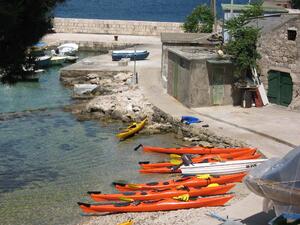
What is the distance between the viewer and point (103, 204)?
18.0 metres

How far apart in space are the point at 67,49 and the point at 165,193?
3737 cm

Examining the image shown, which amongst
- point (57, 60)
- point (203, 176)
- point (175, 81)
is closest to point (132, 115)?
point (175, 81)

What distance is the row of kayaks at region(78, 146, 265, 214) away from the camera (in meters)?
17.2

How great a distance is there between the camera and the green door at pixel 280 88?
2753 centimetres

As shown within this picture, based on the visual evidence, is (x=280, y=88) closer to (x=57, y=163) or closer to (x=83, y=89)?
(x=57, y=163)

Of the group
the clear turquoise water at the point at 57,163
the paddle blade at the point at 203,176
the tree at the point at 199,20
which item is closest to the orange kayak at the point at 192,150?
the clear turquoise water at the point at 57,163

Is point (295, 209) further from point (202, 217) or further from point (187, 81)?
point (187, 81)

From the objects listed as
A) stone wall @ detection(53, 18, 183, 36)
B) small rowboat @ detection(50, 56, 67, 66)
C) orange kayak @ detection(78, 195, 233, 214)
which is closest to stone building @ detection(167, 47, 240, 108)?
orange kayak @ detection(78, 195, 233, 214)

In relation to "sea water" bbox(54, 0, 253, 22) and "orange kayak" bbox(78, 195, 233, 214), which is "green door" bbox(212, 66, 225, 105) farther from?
"sea water" bbox(54, 0, 253, 22)

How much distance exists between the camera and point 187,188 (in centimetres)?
1798

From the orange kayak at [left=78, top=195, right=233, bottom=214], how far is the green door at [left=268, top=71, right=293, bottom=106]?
38.0ft

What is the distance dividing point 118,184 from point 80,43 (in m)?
40.6

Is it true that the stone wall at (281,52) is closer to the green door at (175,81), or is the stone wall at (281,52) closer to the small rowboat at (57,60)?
the green door at (175,81)

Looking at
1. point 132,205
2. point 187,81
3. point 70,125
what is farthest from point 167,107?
point 132,205
